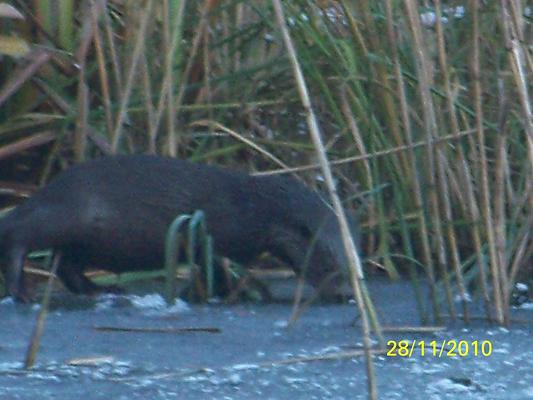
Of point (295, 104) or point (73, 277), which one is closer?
point (73, 277)

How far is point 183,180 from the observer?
3693 mm

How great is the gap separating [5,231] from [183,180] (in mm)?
534

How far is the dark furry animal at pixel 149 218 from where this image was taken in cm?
360

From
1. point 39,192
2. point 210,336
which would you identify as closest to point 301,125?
point 39,192

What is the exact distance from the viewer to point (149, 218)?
3.65 meters

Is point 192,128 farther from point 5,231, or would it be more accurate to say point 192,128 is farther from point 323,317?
point 323,317

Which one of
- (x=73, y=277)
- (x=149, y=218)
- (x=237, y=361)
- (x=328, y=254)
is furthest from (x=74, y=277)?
(x=237, y=361)
